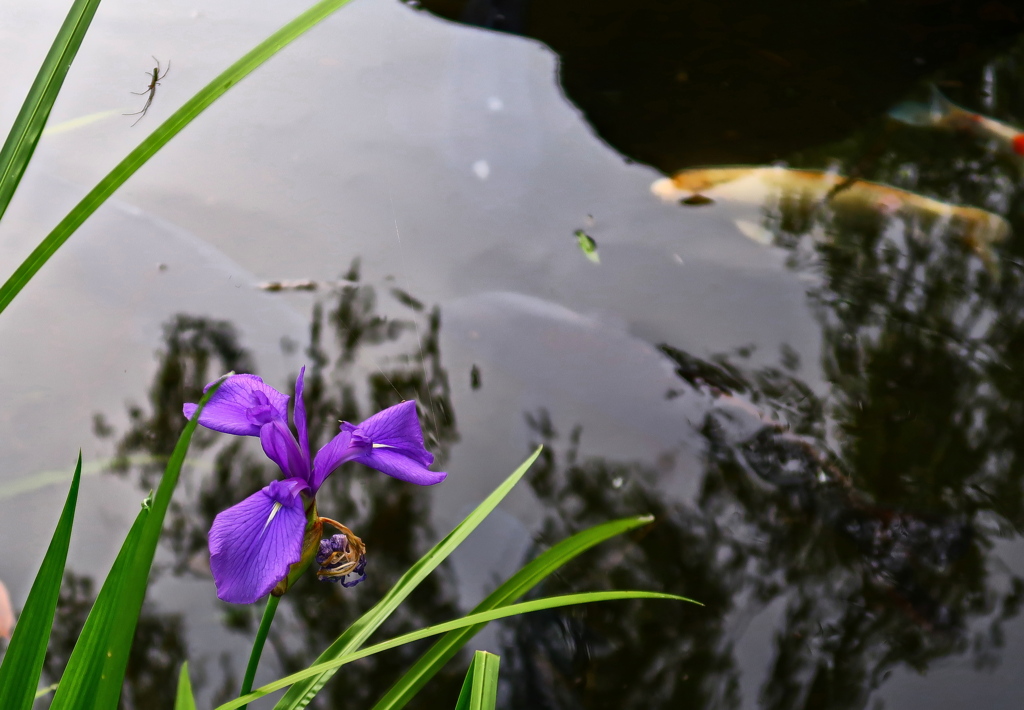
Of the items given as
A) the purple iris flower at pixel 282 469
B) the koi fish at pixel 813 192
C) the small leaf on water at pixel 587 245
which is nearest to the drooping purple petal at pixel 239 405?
the purple iris flower at pixel 282 469

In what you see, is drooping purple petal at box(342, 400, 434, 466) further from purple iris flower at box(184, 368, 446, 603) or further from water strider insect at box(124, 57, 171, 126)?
water strider insect at box(124, 57, 171, 126)

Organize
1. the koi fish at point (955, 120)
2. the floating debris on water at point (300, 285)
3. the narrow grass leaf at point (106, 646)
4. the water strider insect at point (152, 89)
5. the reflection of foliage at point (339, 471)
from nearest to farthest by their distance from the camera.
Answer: the narrow grass leaf at point (106, 646)
the reflection of foliage at point (339, 471)
the floating debris on water at point (300, 285)
the water strider insect at point (152, 89)
the koi fish at point (955, 120)

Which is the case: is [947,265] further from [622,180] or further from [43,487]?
[43,487]

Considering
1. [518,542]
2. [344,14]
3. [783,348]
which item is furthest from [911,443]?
[344,14]

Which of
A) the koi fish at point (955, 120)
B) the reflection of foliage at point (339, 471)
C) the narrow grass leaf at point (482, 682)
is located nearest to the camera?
the narrow grass leaf at point (482, 682)

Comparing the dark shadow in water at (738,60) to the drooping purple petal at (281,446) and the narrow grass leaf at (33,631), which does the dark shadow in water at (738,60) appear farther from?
the narrow grass leaf at (33,631)

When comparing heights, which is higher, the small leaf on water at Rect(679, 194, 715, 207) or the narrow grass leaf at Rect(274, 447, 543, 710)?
the narrow grass leaf at Rect(274, 447, 543, 710)

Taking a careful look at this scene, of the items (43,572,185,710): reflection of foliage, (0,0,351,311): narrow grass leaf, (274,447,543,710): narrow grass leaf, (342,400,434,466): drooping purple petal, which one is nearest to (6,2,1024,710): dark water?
(43,572,185,710): reflection of foliage
